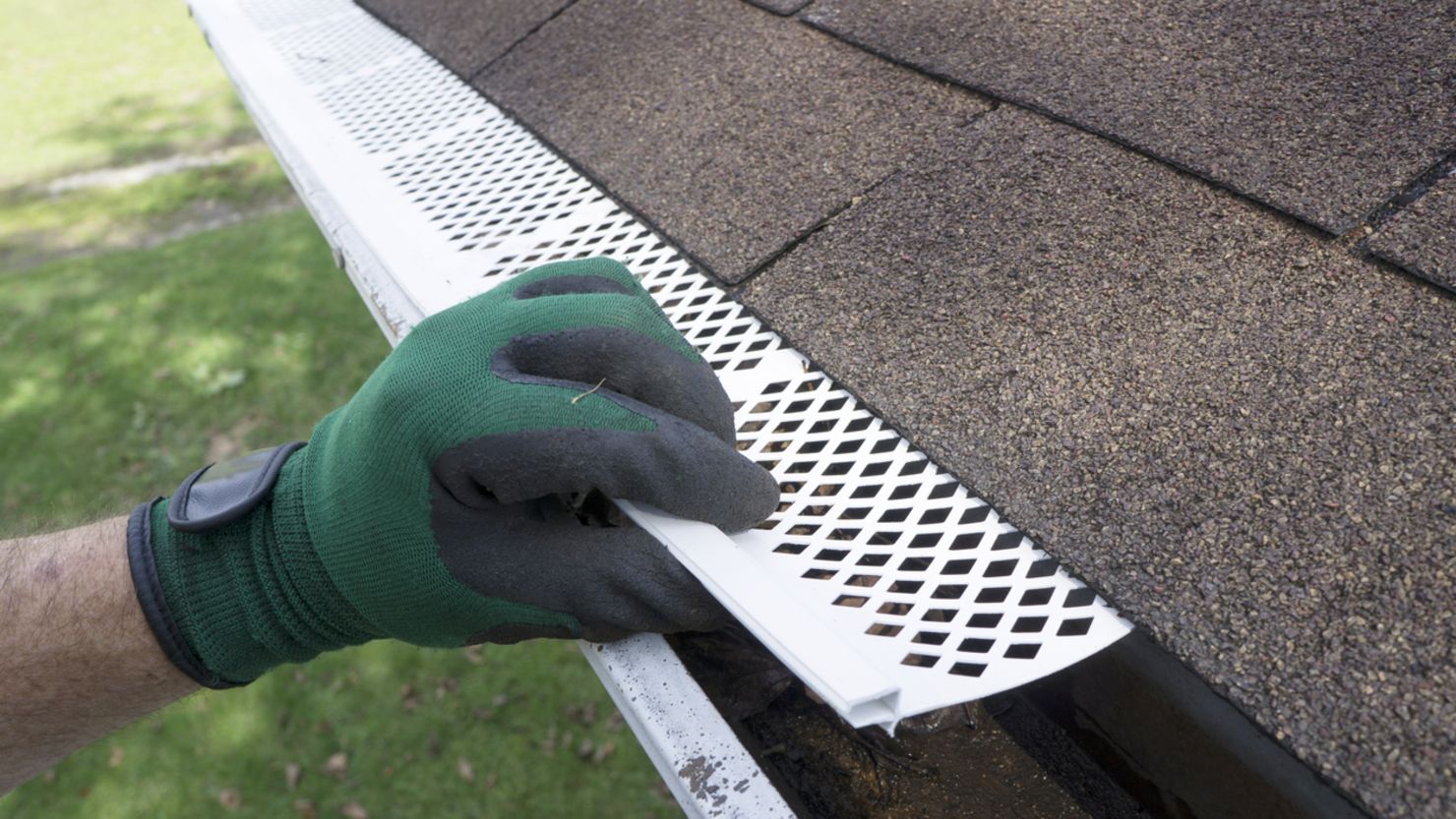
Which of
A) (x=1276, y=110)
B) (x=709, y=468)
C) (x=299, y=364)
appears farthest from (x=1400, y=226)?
(x=299, y=364)

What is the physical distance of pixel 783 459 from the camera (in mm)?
1579

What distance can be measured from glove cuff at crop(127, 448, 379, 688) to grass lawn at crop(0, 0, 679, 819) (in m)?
0.71

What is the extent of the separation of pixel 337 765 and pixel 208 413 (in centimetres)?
240

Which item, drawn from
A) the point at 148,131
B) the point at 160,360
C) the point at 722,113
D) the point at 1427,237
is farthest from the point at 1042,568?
the point at 148,131

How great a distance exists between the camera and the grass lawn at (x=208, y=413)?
3619mm

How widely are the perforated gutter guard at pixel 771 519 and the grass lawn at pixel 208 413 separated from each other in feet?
3.12

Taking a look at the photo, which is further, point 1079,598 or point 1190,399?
point 1190,399

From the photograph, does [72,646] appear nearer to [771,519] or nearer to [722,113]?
[771,519]

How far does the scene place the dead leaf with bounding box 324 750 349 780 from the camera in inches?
143

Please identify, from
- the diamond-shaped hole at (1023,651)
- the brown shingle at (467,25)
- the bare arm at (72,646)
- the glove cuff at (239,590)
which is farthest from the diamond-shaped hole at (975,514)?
the brown shingle at (467,25)

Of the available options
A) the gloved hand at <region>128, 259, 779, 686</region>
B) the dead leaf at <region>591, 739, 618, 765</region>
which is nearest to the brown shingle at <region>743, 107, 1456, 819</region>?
the gloved hand at <region>128, 259, 779, 686</region>

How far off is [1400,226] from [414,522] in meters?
1.47

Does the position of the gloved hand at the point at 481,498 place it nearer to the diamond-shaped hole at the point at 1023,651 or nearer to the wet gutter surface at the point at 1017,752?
the wet gutter surface at the point at 1017,752

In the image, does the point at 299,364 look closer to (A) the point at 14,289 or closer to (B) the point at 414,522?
(A) the point at 14,289
